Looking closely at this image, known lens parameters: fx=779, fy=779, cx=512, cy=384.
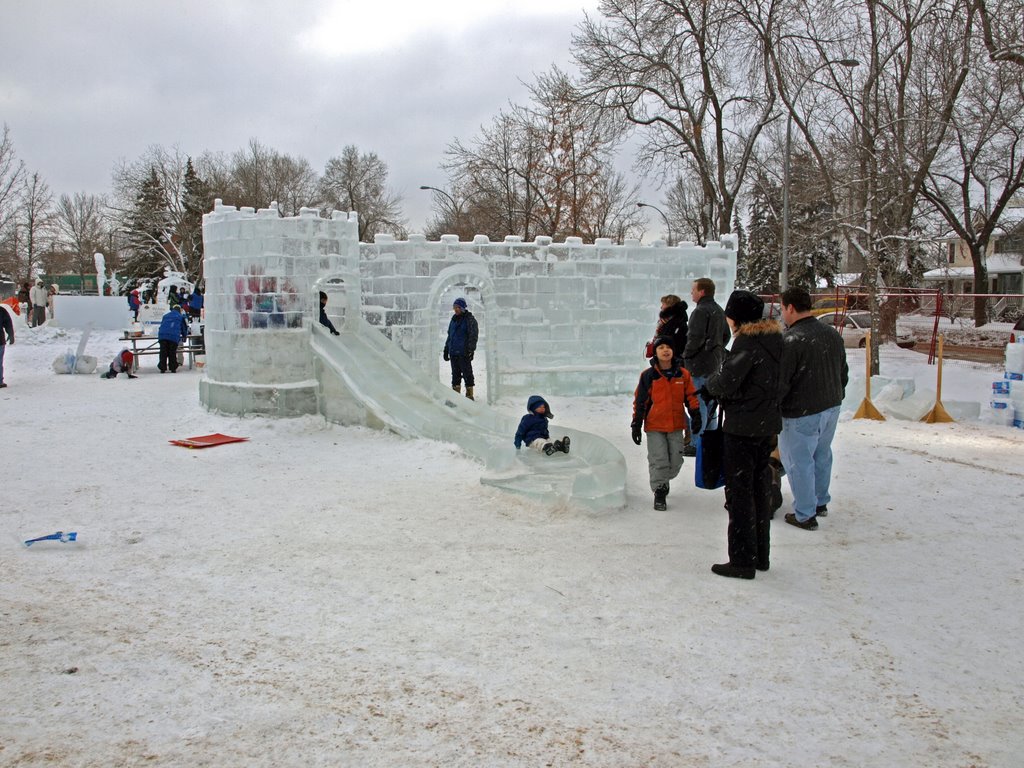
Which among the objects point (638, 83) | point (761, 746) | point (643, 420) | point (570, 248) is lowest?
point (761, 746)

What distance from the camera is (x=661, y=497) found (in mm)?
6852

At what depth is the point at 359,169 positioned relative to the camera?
5203cm

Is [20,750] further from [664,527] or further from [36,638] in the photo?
[664,527]

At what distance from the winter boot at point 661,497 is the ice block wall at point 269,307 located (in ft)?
20.0

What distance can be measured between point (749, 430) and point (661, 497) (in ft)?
6.51

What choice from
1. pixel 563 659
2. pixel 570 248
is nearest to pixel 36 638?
pixel 563 659

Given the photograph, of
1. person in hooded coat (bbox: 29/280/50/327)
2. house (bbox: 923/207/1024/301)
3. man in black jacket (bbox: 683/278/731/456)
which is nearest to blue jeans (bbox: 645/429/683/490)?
man in black jacket (bbox: 683/278/731/456)

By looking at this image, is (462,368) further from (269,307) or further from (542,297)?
(269,307)

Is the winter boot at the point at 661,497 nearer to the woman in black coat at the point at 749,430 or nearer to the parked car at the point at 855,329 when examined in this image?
the woman in black coat at the point at 749,430

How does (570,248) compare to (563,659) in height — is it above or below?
above

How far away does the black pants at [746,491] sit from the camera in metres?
5.04

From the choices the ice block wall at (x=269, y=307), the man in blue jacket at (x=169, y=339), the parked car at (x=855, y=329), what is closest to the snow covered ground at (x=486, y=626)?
the ice block wall at (x=269, y=307)

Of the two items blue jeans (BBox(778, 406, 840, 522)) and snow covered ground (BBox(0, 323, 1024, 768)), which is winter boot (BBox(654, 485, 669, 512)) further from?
blue jeans (BBox(778, 406, 840, 522))

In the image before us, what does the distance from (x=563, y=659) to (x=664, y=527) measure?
8.31 feet
